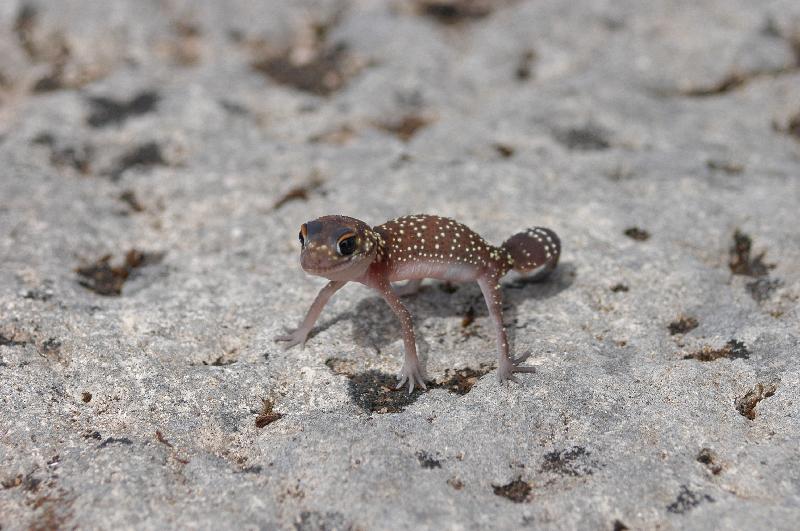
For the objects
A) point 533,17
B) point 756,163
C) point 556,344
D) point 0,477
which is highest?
point 533,17

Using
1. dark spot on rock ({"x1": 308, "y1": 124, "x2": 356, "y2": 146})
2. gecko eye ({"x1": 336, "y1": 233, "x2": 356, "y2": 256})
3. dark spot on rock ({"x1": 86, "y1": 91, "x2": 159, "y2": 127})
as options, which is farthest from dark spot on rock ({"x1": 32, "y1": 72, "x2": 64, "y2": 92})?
gecko eye ({"x1": 336, "y1": 233, "x2": 356, "y2": 256})

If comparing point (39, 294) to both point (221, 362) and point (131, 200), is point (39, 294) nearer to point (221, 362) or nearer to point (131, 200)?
point (221, 362)

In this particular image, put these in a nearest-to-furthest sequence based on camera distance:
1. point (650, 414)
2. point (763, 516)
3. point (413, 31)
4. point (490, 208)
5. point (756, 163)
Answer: point (763, 516) → point (650, 414) → point (490, 208) → point (756, 163) → point (413, 31)

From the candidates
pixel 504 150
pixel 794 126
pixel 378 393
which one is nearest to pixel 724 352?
pixel 378 393

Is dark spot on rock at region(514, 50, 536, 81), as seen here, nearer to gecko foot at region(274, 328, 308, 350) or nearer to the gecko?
the gecko

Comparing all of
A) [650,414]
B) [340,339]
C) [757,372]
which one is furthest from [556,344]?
[340,339]

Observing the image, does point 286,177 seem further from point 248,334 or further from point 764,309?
point 764,309

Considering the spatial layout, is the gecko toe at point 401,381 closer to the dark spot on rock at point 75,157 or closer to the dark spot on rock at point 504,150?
the dark spot on rock at point 504,150
